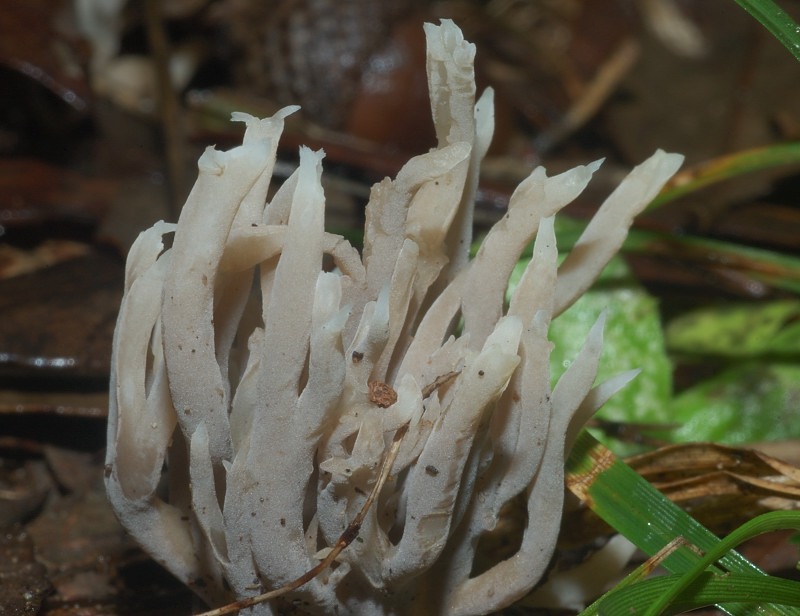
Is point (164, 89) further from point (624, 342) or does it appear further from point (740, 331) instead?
point (740, 331)

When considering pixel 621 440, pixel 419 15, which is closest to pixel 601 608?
pixel 621 440

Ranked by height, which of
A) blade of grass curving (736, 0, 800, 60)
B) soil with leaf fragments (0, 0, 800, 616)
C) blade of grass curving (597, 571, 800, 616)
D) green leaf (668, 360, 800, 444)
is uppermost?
blade of grass curving (736, 0, 800, 60)

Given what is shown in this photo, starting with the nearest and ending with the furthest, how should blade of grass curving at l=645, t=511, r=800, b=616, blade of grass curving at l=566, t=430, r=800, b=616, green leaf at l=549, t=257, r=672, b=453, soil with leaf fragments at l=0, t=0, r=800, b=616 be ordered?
blade of grass curving at l=645, t=511, r=800, b=616 → blade of grass curving at l=566, t=430, r=800, b=616 → soil with leaf fragments at l=0, t=0, r=800, b=616 → green leaf at l=549, t=257, r=672, b=453

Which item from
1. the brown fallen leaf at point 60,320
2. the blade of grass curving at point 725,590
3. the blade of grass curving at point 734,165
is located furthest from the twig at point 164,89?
the blade of grass curving at point 725,590

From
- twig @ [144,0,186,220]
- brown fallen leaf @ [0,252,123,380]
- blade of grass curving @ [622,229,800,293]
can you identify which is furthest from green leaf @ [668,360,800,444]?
twig @ [144,0,186,220]

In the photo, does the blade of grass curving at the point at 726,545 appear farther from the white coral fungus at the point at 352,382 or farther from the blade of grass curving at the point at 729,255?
the blade of grass curving at the point at 729,255

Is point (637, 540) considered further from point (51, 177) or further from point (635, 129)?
point (635, 129)

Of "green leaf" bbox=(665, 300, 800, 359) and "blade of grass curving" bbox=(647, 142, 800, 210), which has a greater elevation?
"blade of grass curving" bbox=(647, 142, 800, 210)

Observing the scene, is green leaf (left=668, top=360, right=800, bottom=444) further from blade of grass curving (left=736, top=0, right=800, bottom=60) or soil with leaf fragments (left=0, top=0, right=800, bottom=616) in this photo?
blade of grass curving (left=736, top=0, right=800, bottom=60)
